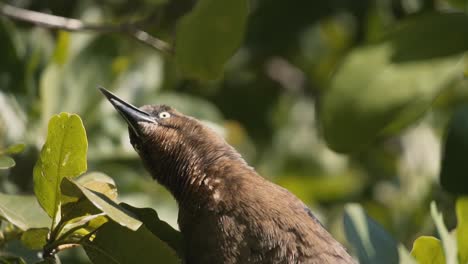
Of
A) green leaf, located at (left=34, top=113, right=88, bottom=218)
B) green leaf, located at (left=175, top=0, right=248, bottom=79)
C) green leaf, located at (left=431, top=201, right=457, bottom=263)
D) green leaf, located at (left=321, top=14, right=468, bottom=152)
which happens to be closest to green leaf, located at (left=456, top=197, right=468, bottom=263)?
green leaf, located at (left=431, top=201, right=457, bottom=263)

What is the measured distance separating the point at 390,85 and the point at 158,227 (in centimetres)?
82

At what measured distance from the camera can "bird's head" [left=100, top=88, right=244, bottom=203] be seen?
3342mm

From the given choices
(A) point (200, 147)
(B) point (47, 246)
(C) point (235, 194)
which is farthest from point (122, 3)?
(B) point (47, 246)

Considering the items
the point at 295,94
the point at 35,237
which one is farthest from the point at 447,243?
the point at 295,94

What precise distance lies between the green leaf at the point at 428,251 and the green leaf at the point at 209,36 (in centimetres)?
84

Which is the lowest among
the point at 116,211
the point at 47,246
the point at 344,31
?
the point at 47,246

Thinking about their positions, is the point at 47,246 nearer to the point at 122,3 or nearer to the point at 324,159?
the point at 122,3

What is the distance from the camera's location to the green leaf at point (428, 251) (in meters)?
2.73

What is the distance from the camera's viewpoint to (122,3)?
5.05 metres

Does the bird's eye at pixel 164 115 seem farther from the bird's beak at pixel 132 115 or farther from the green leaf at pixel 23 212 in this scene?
the green leaf at pixel 23 212

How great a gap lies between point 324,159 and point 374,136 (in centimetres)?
236

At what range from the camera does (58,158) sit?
2.52 m

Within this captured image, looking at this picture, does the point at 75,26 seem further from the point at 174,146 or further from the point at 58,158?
the point at 58,158

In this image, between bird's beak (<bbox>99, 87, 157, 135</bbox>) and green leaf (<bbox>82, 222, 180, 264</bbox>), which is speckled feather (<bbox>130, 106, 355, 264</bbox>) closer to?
bird's beak (<bbox>99, 87, 157, 135</bbox>)
